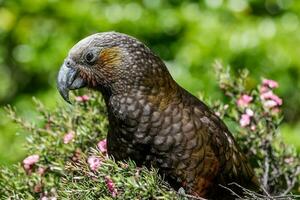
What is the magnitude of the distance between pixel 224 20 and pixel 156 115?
3.35 m

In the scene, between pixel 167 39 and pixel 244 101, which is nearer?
pixel 244 101

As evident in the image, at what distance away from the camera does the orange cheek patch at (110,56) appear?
3588mm

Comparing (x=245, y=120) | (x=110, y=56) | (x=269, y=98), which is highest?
(x=110, y=56)

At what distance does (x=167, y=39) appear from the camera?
689cm

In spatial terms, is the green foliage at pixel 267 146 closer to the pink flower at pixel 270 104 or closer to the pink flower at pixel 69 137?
the pink flower at pixel 270 104

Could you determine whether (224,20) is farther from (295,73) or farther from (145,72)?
(145,72)

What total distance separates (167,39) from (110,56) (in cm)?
332

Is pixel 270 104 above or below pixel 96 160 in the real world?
above

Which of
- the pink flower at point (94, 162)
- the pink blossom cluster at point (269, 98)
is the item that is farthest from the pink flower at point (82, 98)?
the pink blossom cluster at point (269, 98)

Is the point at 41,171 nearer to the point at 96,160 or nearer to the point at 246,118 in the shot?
the point at 96,160

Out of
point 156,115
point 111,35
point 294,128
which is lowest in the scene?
point 294,128

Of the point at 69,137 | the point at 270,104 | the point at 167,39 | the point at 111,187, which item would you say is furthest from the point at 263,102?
the point at 167,39

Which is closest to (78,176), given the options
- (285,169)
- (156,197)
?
(156,197)

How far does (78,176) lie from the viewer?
11.3 ft
